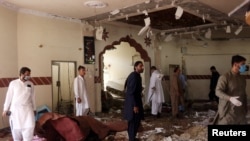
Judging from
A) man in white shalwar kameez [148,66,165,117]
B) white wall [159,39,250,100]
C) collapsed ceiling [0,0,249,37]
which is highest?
collapsed ceiling [0,0,249,37]

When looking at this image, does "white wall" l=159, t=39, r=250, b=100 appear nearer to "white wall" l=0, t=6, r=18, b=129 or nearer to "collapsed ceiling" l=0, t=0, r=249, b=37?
"collapsed ceiling" l=0, t=0, r=249, b=37

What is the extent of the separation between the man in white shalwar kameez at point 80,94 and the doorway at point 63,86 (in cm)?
179

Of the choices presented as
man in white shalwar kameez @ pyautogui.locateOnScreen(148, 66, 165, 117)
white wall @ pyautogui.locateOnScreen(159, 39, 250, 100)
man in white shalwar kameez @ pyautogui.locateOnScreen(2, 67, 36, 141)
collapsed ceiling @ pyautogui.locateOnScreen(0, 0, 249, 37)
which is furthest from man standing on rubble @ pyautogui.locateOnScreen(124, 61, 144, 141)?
white wall @ pyautogui.locateOnScreen(159, 39, 250, 100)

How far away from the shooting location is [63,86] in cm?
792

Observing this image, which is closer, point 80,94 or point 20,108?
point 20,108

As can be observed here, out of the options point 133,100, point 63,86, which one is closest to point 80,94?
point 133,100

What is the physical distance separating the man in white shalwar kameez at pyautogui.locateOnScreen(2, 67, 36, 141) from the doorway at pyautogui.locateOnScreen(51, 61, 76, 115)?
3285mm

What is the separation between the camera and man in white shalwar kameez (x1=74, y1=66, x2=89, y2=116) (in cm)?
566

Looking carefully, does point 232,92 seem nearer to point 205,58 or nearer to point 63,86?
point 63,86

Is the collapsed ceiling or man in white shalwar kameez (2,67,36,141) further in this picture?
the collapsed ceiling

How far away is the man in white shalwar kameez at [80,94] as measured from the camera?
18.6 ft

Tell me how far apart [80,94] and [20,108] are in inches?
74.3

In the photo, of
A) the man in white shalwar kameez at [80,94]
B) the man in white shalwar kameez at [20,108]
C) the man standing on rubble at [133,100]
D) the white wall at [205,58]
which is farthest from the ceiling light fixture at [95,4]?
the white wall at [205,58]

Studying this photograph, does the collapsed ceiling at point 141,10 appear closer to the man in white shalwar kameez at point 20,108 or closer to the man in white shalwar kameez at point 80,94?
the man in white shalwar kameez at point 80,94
